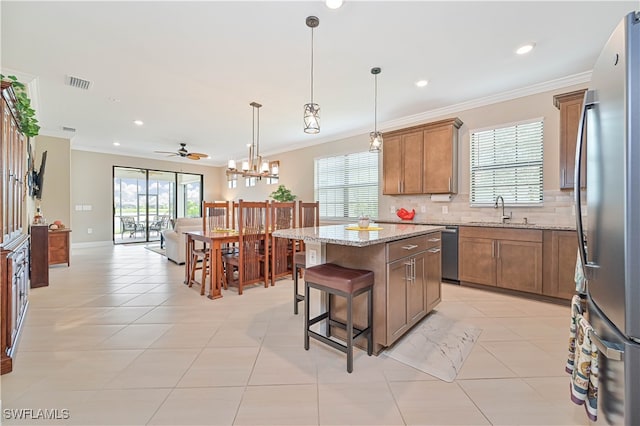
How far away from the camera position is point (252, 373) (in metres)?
1.87

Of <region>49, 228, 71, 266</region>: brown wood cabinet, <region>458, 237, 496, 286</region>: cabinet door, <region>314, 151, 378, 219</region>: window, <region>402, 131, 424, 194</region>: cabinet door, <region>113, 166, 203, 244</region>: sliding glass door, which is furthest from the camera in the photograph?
<region>113, 166, 203, 244</region>: sliding glass door

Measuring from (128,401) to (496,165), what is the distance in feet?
15.4

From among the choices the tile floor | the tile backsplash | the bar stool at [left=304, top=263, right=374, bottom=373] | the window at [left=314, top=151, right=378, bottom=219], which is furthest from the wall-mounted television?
the tile backsplash

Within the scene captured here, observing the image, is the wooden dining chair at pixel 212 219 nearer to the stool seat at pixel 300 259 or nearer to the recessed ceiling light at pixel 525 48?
the stool seat at pixel 300 259

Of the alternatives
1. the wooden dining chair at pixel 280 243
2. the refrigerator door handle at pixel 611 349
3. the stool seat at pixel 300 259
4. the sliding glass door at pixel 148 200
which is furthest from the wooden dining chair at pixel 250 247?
the sliding glass door at pixel 148 200

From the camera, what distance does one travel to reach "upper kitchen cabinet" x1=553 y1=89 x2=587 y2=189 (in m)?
3.09

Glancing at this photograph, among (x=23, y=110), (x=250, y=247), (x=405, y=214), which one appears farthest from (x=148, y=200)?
(x=405, y=214)

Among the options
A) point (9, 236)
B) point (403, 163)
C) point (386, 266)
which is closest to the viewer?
point (386, 266)

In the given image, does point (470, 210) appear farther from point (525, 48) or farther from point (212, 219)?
point (212, 219)

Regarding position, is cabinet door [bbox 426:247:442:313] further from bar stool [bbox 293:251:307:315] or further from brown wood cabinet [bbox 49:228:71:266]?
brown wood cabinet [bbox 49:228:71:266]

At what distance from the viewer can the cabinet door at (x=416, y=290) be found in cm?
234

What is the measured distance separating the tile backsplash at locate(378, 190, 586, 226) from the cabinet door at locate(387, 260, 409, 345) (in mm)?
2472

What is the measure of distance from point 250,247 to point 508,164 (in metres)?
3.83

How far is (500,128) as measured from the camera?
12.8ft
